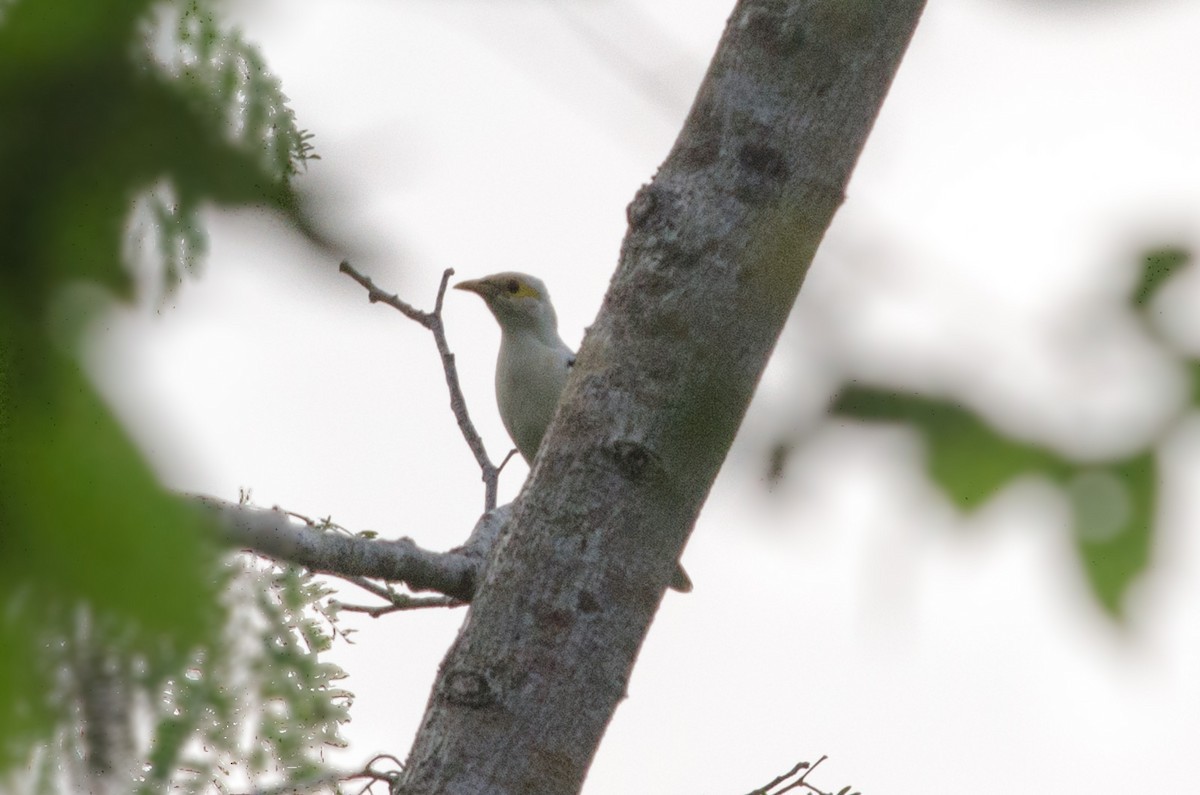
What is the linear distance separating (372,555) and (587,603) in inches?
34.4

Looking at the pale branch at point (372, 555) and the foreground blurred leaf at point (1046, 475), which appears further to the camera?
the pale branch at point (372, 555)

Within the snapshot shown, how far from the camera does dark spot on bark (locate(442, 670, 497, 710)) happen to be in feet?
7.82

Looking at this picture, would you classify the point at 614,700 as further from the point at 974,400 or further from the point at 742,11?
the point at 742,11

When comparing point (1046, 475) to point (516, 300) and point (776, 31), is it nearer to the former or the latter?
point (776, 31)

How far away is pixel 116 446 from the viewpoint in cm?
64

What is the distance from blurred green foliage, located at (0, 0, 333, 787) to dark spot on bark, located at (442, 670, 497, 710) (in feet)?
5.19

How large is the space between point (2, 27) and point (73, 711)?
0.39 m

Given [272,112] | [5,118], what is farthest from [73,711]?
[272,112]

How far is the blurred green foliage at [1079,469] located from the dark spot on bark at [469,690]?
1119 mm

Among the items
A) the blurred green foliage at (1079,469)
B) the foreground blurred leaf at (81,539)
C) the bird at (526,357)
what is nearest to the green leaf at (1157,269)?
the blurred green foliage at (1079,469)

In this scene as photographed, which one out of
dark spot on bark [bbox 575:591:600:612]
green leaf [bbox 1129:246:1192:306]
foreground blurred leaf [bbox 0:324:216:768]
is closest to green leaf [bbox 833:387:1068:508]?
green leaf [bbox 1129:246:1192:306]

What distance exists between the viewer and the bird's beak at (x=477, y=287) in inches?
282

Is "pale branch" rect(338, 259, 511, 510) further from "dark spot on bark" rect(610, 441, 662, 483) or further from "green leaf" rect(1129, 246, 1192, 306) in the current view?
"green leaf" rect(1129, 246, 1192, 306)

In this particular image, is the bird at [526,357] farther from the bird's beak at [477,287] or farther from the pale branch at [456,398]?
the pale branch at [456,398]
